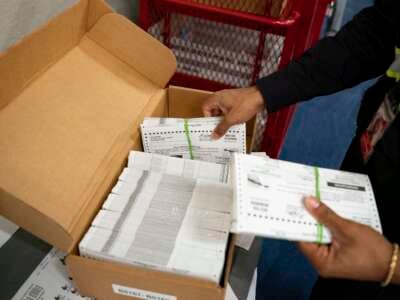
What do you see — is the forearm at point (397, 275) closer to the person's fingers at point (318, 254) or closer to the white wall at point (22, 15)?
the person's fingers at point (318, 254)

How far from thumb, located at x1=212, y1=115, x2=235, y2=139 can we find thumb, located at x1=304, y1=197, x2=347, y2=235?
0.98 feet

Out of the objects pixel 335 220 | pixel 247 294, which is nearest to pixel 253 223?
pixel 335 220

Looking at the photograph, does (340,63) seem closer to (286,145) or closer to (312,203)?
(312,203)

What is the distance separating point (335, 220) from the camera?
0.53 metres

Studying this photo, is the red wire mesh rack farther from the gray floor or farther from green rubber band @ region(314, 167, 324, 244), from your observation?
green rubber band @ region(314, 167, 324, 244)

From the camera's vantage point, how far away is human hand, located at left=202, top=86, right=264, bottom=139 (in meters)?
0.79

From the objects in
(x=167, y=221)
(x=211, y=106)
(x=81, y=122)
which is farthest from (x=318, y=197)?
(x=81, y=122)

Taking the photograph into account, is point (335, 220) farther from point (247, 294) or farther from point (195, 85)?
point (195, 85)

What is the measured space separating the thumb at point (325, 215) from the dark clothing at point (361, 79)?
0.14 meters

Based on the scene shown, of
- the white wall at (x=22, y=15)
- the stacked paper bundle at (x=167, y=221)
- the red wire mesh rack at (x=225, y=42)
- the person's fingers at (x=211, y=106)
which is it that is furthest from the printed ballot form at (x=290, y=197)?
the white wall at (x=22, y=15)

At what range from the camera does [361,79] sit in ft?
2.50

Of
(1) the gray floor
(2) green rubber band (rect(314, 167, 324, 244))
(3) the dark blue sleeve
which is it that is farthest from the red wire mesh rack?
(2) green rubber band (rect(314, 167, 324, 244))

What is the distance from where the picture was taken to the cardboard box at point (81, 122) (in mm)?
639

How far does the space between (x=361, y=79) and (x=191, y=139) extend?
39 cm
